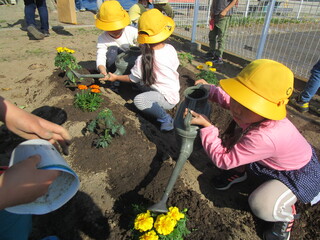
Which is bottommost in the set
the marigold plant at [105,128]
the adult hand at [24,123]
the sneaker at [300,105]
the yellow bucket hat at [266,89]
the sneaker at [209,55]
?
the sneaker at [300,105]

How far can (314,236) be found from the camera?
170 cm

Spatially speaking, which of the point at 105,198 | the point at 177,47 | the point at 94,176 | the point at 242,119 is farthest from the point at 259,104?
the point at 177,47

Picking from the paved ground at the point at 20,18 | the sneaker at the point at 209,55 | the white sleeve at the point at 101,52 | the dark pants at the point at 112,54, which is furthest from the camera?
the paved ground at the point at 20,18

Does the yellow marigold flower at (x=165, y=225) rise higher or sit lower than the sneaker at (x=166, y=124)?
higher

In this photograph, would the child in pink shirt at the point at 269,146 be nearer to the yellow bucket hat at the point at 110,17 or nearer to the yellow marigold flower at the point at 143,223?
the yellow marigold flower at the point at 143,223

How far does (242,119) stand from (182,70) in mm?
2398

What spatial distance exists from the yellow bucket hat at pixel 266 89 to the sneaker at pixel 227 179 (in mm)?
830

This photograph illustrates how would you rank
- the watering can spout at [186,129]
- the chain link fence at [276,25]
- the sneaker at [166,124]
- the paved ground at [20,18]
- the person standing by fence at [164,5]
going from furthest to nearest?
the paved ground at [20,18]
the person standing by fence at [164,5]
the chain link fence at [276,25]
the sneaker at [166,124]
the watering can spout at [186,129]

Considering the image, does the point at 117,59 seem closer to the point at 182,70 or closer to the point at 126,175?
the point at 182,70

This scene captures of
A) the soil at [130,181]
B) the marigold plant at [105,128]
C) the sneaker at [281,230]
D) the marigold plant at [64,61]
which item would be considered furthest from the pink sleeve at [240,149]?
the marigold plant at [64,61]

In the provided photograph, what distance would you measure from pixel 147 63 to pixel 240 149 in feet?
4.82

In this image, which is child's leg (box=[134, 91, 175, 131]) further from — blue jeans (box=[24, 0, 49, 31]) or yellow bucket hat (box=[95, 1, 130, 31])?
blue jeans (box=[24, 0, 49, 31])

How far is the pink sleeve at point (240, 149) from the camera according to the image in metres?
1.45

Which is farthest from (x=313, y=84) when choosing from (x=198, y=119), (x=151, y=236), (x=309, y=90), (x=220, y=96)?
(x=151, y=236)
